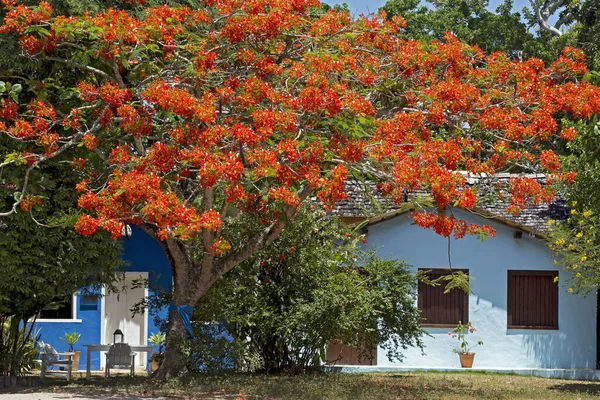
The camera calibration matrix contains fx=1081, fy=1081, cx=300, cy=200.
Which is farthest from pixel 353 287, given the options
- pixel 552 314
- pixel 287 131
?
pixel 552 314

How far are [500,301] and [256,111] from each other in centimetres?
1268

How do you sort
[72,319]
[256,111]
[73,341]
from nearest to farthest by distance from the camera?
1. [256,111]
2. [73,341]
3. [72,319]

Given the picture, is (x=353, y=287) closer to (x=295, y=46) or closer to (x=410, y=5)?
(x=295, y=46)

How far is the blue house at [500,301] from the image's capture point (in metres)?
26.2


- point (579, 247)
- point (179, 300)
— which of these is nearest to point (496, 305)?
point (579, 247)

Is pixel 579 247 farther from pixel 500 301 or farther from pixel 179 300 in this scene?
pixel 179 300

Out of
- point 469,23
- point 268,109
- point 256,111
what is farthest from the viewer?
point 469,23

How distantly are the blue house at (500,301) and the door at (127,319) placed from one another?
4.64m

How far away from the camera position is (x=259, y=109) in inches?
627

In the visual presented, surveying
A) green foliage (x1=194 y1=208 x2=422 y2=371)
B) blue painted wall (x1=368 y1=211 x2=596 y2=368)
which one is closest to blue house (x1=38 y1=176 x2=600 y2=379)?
blue painted wall (x1=368 y1=211 x2=596 y2=368)

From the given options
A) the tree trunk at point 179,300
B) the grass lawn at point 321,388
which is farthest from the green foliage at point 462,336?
the tree trunk at point 179,300

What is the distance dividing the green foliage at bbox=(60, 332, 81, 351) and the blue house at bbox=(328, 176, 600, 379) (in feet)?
19.8

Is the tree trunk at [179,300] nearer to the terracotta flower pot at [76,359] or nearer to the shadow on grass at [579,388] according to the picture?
the terracotta flower pot at [76,359]

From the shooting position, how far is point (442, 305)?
26.5 meters
